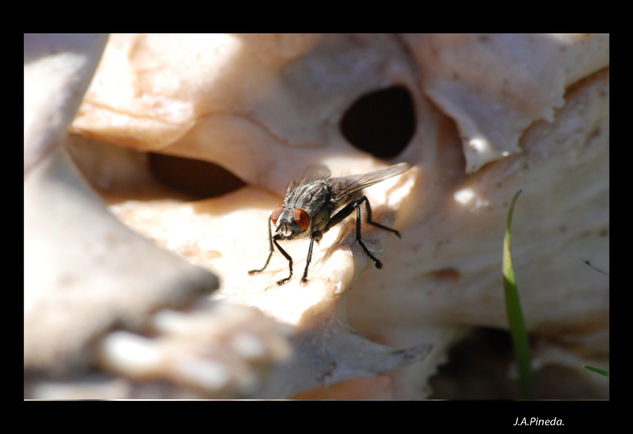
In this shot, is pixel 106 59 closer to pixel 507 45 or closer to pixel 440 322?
pixel 507 45

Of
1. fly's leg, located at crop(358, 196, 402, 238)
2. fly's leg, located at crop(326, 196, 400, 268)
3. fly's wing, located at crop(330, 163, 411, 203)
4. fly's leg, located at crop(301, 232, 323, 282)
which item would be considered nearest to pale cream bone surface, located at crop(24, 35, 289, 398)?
fly's leg, located at crop(301, 232, 323, 282)

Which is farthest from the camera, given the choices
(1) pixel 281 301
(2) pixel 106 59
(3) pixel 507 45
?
(2) pixel 106 59

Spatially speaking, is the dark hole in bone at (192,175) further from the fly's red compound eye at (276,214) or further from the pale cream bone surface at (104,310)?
the pale cream bone surface at (104,310)

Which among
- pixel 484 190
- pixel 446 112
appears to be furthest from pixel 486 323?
pixel 446 112

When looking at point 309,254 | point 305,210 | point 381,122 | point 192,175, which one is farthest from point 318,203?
point 192,175

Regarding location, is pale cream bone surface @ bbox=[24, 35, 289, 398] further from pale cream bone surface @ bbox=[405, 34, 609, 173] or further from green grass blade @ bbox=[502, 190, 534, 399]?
pale cream bone surface @ bbox=[405, 34, 609, 173]

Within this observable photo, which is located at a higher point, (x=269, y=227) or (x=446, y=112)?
(x=446, y=112)
